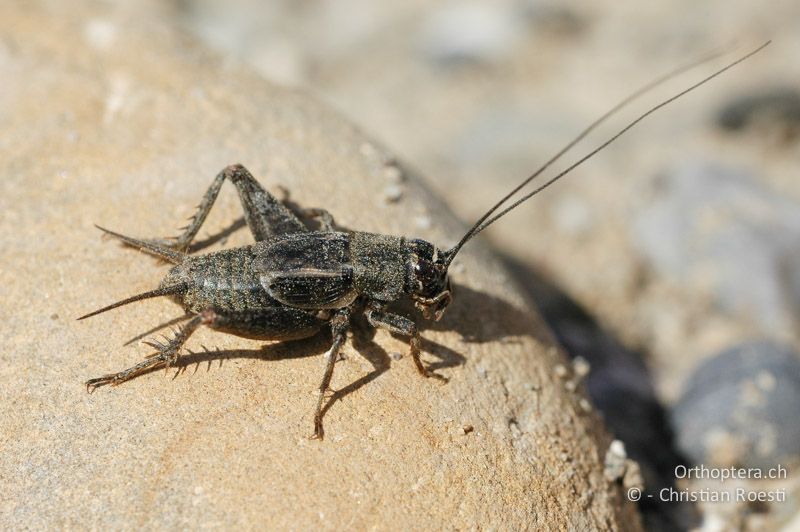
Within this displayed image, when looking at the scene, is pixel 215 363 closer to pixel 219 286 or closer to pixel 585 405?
pixel 219 286

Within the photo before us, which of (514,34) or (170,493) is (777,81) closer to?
(514,34)

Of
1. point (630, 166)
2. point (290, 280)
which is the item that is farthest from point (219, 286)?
point (630, 166)

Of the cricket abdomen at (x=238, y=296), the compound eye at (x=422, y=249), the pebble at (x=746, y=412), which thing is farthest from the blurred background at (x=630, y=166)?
the cricket abdomen at (x=238, y=296)

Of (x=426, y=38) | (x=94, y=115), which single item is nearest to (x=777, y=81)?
(x=426, y=38)

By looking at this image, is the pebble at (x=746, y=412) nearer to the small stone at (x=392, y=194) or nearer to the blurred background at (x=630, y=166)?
the blurred background at (x=630, y=166)

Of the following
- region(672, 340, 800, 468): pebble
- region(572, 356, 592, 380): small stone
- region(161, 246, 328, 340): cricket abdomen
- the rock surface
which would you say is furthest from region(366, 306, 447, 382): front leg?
region(672, 340, 800, 468): pebble

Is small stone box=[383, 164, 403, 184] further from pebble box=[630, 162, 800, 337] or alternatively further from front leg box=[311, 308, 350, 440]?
pebble box=[630, 162, 800, 337]
